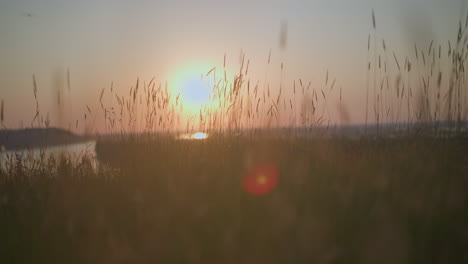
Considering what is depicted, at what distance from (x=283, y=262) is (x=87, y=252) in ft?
2.67

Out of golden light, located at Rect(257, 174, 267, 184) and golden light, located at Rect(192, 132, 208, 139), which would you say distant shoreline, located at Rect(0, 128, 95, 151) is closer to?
golden light, located at Rect(192, 132, 208, 139)

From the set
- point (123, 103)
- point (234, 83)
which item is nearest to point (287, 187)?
point (234, 83)

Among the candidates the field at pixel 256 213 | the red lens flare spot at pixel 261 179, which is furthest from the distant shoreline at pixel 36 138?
the red lens flare spot at pixel 261 179

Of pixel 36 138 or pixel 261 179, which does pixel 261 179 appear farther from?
pixel 36 138

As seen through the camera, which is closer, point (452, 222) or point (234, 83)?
point (452, 222)

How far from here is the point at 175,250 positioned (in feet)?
4.75

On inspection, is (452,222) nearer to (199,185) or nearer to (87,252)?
(199,185)

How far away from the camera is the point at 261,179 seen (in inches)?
89.0

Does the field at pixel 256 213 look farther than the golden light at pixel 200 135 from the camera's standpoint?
No

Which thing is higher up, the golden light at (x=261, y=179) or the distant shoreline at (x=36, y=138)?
the distant shoreline at (x=36, y=138)

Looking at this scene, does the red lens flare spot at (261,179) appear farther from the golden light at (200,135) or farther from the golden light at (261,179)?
the golden light at (200,135)

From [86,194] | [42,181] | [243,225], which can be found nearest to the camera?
[243,225]

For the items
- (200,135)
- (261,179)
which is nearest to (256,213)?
(261,179)

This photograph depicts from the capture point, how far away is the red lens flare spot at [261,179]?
2.07 m
